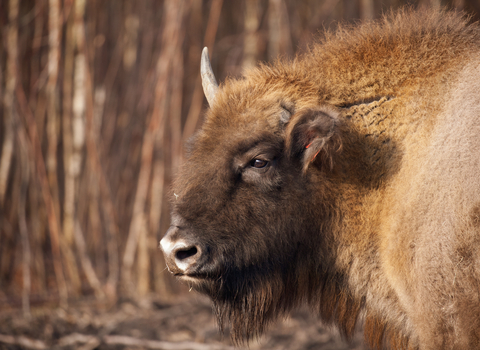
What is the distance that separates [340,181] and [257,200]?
588 mm

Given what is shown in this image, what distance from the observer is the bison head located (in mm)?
2883

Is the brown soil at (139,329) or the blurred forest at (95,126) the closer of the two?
the brown soil at (139,329)

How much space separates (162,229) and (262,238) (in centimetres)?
364

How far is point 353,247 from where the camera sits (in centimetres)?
302

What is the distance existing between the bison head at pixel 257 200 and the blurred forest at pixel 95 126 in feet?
8.45

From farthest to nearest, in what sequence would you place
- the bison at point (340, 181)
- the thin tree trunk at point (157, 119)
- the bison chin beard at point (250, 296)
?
the thin tree trunk at point (157, 119) → the bison chin beard at point (250, 296) → the bison at point (340, 181)

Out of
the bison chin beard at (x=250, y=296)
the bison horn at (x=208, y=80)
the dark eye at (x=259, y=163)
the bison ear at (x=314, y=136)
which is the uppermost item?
the bison horn at (x=208, y=80)

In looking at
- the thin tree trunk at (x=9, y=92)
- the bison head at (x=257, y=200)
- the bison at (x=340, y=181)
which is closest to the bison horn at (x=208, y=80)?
the bison at (x=340, y=181)

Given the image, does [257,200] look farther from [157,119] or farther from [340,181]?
[157,119]

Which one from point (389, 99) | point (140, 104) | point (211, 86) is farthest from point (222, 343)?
point (140, 104)

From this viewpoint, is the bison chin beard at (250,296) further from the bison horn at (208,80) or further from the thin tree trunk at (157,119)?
the thin tree trunk at (157,119)

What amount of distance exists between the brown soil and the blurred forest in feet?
0.88

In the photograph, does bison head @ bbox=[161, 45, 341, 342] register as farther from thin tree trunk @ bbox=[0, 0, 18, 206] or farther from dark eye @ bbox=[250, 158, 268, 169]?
thin tree trunk @ bbox=[0, 0, 18, 206]

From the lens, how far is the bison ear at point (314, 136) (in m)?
2.84
